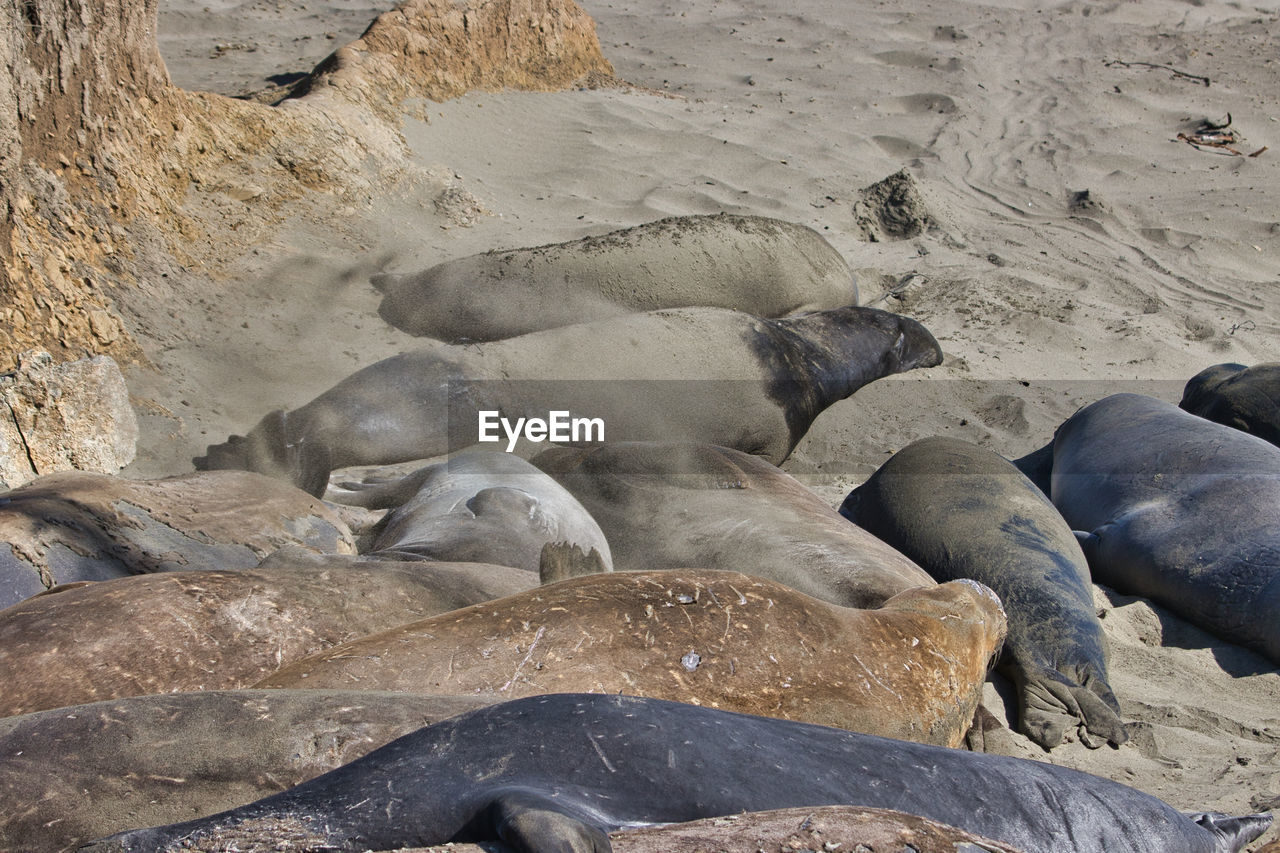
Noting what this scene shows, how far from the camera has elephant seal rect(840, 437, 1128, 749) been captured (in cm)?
339

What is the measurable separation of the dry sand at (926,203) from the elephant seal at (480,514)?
3.01 ft

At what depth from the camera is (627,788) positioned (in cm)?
170

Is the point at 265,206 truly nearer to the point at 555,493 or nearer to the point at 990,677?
the point at 555,493

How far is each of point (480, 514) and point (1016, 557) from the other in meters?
1.95

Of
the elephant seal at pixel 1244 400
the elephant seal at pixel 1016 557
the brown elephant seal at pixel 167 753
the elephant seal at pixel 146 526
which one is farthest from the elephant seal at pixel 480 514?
the elephant seal at pixel 1244 400

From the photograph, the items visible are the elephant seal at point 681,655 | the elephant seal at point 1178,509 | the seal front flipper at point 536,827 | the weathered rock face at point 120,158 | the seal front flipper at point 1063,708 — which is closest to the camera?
the seal front flipper at point 536,827

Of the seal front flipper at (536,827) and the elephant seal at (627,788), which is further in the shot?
the elephant seal at (627,788)

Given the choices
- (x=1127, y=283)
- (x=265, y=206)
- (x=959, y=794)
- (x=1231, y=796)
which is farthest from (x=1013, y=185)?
(x=959, y=794)

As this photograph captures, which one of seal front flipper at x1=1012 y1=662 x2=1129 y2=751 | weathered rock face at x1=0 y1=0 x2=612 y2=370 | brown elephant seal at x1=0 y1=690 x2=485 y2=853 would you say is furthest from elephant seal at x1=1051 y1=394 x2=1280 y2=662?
weathered rock face at x1=0 y1=0 x2=612 y2=370

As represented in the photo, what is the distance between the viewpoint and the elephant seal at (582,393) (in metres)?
4.80

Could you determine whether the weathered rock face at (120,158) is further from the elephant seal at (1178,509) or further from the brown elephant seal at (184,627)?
the elephant seal at (1178,509)

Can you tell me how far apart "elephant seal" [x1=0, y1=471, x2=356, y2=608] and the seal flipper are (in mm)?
2605

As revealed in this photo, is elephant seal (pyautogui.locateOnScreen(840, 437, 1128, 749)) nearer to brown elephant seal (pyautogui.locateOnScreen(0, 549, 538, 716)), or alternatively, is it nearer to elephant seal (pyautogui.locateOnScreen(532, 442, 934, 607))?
elephant seal (pyautogui.locateOnScreen(532, 442, 934, 607))

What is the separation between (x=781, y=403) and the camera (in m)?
5.54
